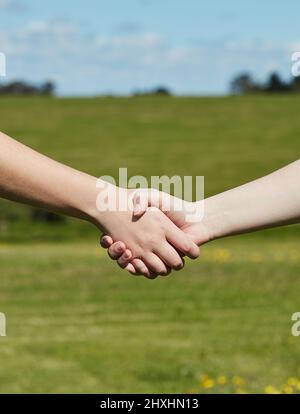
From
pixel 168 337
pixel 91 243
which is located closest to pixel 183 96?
pixel 91 243

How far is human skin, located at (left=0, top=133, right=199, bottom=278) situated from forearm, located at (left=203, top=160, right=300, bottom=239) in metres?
0.22

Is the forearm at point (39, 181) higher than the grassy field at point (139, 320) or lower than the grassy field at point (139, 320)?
lower

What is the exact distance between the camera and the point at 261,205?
4867 millimetres

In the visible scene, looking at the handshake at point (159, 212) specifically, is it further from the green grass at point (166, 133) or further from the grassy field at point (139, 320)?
the green grass at point (166, 133)

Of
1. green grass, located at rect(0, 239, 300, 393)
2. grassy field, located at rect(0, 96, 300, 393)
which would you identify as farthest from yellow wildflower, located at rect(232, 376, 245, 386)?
green grass, located at rect(0, 239, 300, 393)

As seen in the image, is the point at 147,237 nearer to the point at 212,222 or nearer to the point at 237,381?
the point at 212,222

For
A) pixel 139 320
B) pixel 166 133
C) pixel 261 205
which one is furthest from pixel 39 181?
pixel 166 133

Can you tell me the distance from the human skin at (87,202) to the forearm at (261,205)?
217 mm

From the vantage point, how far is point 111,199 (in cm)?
478

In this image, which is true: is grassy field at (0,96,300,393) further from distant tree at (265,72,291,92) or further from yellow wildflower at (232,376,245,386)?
distant tree at (265,72,291,92)

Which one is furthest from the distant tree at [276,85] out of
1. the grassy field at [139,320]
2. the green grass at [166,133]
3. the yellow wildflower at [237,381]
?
the yellow wildflower at [237,381]

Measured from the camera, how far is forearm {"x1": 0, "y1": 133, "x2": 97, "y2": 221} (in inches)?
175

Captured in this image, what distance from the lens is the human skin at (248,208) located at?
4855mm
